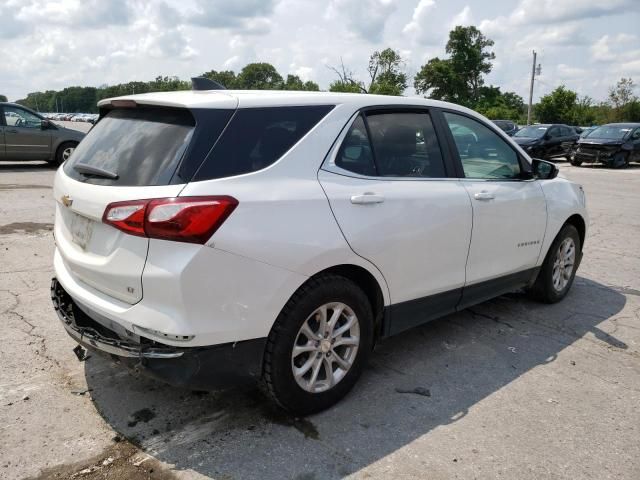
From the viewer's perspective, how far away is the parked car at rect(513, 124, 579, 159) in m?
22.2

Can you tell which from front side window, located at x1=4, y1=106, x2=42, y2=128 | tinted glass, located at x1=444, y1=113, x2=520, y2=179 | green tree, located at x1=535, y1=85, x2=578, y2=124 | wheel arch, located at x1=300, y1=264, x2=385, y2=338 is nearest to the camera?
wheel arch, located at x1=300, y1=264, x2=385, y2=338

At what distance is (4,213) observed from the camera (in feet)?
27.2

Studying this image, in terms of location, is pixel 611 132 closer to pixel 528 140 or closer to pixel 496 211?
pixel 528 140

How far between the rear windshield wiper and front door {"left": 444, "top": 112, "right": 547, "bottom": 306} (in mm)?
2339

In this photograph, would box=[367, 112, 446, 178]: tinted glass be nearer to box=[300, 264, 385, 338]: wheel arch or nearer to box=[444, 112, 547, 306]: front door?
box=[444, 112, 547, 306]: front door

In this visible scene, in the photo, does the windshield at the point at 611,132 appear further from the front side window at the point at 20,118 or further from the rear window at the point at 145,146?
the rear window at the point at 145,146

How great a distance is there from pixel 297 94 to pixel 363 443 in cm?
197

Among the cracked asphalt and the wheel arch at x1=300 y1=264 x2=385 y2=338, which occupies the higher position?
the wheel arch at x1=300 y1=264 x2=385 y2=338

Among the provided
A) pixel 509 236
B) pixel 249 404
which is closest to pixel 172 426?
pixel 249 404

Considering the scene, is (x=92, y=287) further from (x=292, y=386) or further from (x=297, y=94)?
(x=297, y=94)

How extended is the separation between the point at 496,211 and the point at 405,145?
3.18 ft

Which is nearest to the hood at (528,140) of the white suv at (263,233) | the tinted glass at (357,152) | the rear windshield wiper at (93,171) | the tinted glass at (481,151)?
the tinted glass at (481,151)

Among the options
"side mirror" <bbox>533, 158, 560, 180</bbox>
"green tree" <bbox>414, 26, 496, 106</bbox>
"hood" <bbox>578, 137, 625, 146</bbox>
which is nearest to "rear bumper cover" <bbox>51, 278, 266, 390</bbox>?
"side mirror" <bbox>533, 158, 560, 180</bbox>

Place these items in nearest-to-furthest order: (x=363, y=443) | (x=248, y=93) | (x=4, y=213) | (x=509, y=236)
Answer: (x=363, y=443), (x=248, y=93), (x=509, y=236), (x=4, y=213)
